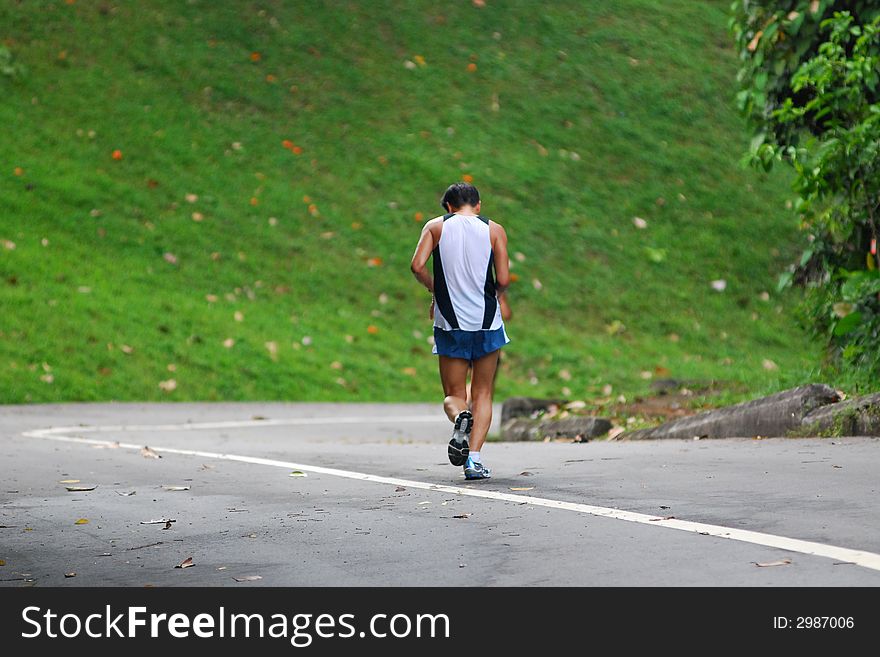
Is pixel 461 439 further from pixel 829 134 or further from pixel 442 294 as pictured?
pixel 829 134

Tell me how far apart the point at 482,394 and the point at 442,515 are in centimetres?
197

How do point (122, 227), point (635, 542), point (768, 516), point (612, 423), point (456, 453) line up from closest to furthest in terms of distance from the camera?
point (635, 542)
point (768, 516)
point (456, 453)
point (612, 423)
point (122, 227)

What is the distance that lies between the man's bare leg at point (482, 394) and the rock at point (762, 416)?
10.4 ft

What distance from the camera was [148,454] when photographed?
12.0m

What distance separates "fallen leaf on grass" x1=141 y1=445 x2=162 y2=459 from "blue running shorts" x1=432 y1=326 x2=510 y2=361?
341cm

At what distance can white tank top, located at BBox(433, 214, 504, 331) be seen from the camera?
9.38 m

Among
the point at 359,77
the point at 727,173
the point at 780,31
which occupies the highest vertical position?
the point at 359,77

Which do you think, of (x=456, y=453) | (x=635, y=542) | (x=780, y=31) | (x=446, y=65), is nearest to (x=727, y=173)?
(x=446, y=65)

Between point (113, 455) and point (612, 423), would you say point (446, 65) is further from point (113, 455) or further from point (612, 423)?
point (113, 455)

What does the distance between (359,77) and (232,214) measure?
5.94 meters

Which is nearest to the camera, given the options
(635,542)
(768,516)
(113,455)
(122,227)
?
(635,542)

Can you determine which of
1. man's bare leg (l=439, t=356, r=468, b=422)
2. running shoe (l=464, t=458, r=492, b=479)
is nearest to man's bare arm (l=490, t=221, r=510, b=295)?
man's bare leg (l=439, t=356, r=468, b=422)

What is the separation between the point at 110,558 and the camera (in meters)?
6.55

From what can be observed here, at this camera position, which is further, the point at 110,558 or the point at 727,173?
the point at 727,173
